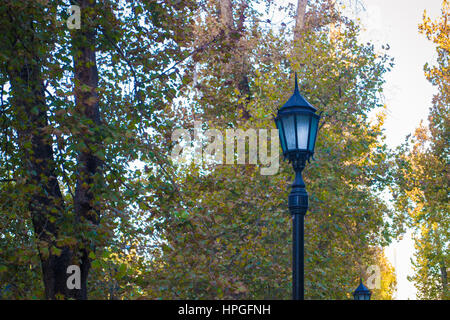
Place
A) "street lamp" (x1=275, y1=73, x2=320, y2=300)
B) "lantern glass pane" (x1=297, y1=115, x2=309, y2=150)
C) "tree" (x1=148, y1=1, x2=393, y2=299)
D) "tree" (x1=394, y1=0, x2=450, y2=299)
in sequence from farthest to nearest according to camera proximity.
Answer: "tree" (x1=394, y1=0, x2=450, y2=299), "tree" (x1=148, y1=1, x2=393, y2=299), "lantern glass pane" (x1=297, y1=115, x2=309, y2=150), "street lamp" (x1=275, y1=73, x2=320, y2=300)

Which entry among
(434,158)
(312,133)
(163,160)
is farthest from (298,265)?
(434,158)

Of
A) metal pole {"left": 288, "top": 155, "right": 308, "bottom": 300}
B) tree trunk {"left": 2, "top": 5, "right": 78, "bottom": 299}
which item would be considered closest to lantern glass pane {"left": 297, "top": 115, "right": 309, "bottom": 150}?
metal pole {"left": 288, "top": 155, "right": 308, "bottom": 300}

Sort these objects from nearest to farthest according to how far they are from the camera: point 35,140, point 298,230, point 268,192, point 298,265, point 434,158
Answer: point 298,265
point 298,230
point 35,140
point 268,192
point 434,158

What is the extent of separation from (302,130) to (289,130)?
17cm

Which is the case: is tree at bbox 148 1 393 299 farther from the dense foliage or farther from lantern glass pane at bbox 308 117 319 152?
lantern glass pane at bbox 308 117 319 152

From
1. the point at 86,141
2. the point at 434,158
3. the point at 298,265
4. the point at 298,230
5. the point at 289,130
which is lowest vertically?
the point at 298,265

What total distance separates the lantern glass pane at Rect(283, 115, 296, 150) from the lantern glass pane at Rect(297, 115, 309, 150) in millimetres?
75

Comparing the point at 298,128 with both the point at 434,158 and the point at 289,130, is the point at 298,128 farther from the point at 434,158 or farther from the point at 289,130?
the point at 434,158

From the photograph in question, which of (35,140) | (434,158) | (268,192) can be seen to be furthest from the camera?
(434,158)

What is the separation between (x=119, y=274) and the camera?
7602 mm

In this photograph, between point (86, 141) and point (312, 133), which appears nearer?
point (312, 133)

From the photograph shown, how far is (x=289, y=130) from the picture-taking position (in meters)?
6.87

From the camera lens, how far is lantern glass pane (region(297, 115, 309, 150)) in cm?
678

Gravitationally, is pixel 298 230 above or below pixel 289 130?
below
